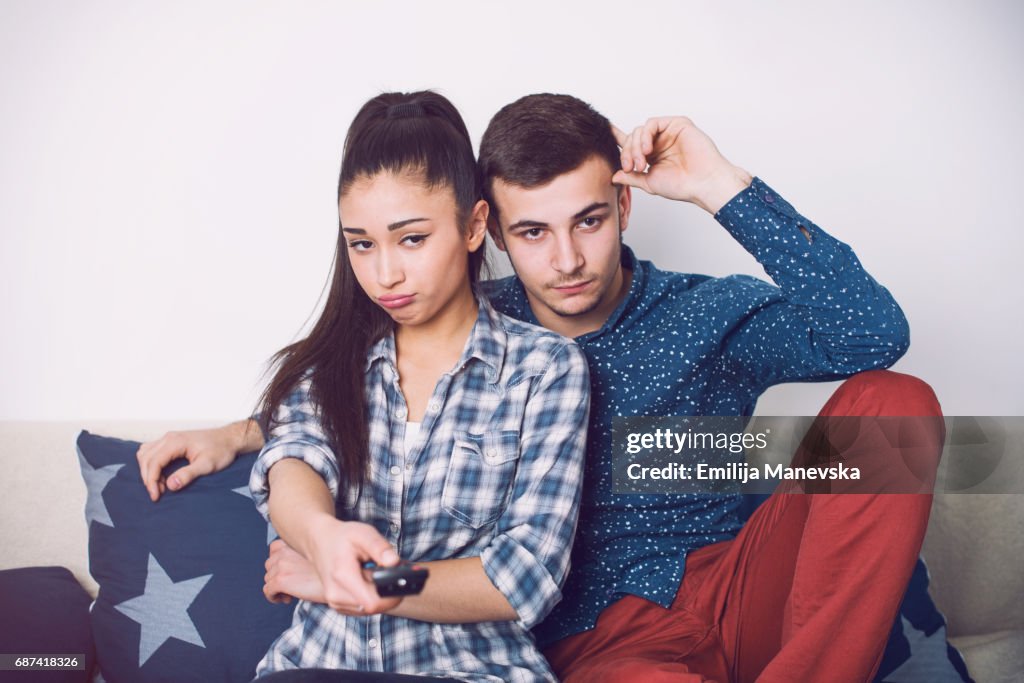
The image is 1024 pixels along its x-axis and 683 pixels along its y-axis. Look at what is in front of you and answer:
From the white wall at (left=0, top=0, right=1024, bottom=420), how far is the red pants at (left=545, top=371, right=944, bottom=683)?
875 millimetres

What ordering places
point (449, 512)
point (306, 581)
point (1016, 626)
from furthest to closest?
point (1016, 626) → point (449, 512) → point (306, 581)

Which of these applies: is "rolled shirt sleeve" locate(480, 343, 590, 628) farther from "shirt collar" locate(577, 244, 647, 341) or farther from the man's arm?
the man's arm

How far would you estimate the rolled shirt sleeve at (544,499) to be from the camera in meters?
1.39

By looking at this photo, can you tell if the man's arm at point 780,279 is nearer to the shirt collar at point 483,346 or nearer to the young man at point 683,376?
the young man at point 683,376

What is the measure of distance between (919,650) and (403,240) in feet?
4.97

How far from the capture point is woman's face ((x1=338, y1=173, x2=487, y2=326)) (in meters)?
1.51

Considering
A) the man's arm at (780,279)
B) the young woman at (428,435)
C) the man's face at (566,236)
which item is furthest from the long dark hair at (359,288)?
the man's arm at (780,279)

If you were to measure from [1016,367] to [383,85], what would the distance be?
2.04 meters

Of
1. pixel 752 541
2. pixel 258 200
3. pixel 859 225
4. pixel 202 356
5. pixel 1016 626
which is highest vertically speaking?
pixel 258 200

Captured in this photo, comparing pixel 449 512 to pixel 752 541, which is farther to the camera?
pixel 752 541

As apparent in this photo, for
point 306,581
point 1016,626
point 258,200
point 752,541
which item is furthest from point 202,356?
point 1016,626

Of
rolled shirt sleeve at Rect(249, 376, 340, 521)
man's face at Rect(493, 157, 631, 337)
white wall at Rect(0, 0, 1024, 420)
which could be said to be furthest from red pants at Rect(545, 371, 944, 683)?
white wall at Rect(0, 0, 1024, 420)

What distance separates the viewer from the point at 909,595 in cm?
199

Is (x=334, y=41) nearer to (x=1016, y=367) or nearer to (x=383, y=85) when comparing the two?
(x=383, y=85)
